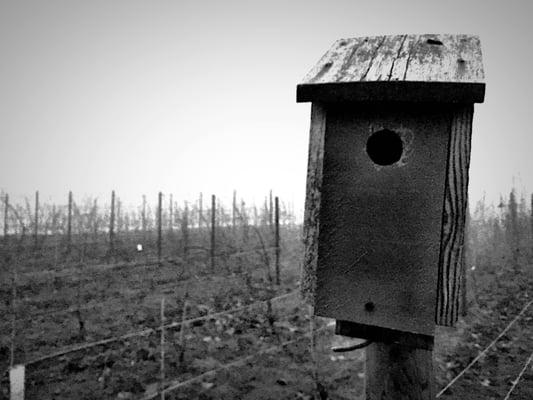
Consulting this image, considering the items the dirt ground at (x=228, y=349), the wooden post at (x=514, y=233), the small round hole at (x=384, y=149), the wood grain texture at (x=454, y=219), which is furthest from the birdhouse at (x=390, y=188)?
the wooden post at (x=514, y=233)

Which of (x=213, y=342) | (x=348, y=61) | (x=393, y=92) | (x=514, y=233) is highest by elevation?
(x=348, y=61)

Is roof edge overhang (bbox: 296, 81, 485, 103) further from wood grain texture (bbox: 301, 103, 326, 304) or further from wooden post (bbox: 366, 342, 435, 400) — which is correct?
wooden post (bbox: 366, 342, 435, 400)

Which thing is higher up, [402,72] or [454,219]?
[402,72]

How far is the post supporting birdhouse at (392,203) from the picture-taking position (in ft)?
4.93

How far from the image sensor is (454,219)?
1498 millimetres

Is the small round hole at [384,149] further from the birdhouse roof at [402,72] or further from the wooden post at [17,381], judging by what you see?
the wooden post at [17,381]

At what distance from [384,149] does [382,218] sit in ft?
1.86

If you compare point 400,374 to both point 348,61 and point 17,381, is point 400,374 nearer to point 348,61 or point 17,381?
point 348,61

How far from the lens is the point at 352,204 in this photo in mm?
1662

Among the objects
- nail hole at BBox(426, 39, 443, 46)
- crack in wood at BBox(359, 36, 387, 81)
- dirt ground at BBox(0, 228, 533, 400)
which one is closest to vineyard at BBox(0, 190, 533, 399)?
dirt ground at BBox(0, 228, 533, 400)

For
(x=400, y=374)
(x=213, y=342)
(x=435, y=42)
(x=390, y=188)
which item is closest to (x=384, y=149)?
(x=390, y=188)

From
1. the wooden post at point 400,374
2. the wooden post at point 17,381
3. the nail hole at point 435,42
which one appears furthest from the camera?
the wooden post at point 17,381

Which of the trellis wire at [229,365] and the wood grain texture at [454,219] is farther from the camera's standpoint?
the trellis wire at [229,365]

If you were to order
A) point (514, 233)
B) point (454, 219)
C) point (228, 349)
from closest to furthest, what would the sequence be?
1. point (454, 219)
2. point (228, 349)
3. point (514, 233)
